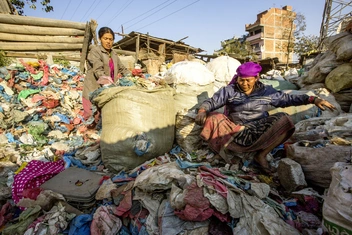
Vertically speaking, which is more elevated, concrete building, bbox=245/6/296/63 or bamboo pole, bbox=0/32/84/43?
concrete building, bbox=245/6/296/63

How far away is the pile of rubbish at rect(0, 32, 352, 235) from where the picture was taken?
1.31 m

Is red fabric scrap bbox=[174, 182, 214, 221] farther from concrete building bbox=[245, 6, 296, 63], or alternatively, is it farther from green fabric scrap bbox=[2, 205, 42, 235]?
concrete building bbox=[245, 6, 296, 63]

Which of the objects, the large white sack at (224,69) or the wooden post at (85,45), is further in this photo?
the wooden post at (85,45)

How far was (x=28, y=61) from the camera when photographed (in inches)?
175

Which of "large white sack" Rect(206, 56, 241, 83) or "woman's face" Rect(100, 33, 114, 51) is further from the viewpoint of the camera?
"large white sack" Rect(206, 56, 241, 83)

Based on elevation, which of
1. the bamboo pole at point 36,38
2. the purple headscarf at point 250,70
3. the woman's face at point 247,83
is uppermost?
the bamboo pole at point 36,38

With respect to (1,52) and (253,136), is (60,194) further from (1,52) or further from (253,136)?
(1,52)

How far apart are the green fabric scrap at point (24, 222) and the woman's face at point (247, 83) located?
2.14 m

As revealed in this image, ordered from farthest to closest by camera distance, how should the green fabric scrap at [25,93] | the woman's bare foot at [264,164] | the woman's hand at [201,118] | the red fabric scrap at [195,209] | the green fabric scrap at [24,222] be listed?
1. the green fabric scrap at [25,93]
2. the woman's hand at [201,118]
3. the woman's bare foot at [264,164]
4. the green fabric scrap at [24,222]
5. the red fabric scrap at [195,209]

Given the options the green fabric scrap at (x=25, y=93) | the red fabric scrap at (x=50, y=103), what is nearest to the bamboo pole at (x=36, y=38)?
the green fabric scrap at (x=25, y=93)

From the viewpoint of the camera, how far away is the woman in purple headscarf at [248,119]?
206 cm

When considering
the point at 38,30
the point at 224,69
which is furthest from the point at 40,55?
the point at 224,69

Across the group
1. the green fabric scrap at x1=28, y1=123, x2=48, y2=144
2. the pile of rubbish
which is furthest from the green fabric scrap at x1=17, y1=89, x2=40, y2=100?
the green fabric scrap at x1=28, y1=123, x2=48, y2=144

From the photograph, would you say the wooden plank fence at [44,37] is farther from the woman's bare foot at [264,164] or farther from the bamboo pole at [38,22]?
the woman's bare foot at [264,164]
